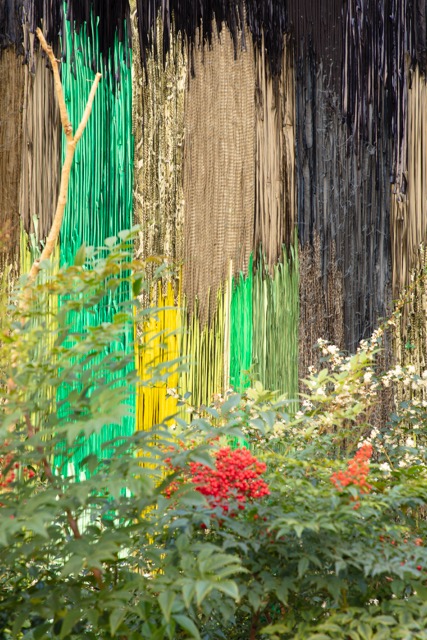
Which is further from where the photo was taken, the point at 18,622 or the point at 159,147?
the point at 159,147

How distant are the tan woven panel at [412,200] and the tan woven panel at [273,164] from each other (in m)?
0.39

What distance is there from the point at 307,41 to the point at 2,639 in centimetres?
229

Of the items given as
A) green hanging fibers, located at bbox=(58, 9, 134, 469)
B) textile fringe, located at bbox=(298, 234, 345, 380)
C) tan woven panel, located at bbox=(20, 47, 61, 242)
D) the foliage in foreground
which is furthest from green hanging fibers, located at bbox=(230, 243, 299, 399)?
the foliage in foreground

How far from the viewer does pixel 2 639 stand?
149 centimetres

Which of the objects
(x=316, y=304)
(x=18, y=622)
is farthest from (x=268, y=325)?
(x=18, y=622)

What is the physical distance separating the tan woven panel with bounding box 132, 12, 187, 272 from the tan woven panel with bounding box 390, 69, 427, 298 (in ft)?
2.58

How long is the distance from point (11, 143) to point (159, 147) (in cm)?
54

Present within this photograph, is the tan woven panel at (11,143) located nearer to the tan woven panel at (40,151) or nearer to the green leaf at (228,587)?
the tan woven panel at (40,151)

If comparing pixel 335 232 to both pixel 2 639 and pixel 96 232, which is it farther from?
pixel 2 639

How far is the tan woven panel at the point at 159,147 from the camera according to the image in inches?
112

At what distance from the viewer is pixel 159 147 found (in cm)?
286

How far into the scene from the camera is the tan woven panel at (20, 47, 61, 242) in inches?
112

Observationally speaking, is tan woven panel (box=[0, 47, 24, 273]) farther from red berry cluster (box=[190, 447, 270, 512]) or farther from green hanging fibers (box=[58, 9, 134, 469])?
red berry cluster (box=[190, 447, 270, 512])

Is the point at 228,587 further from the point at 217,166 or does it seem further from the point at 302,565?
the point at 217,166
